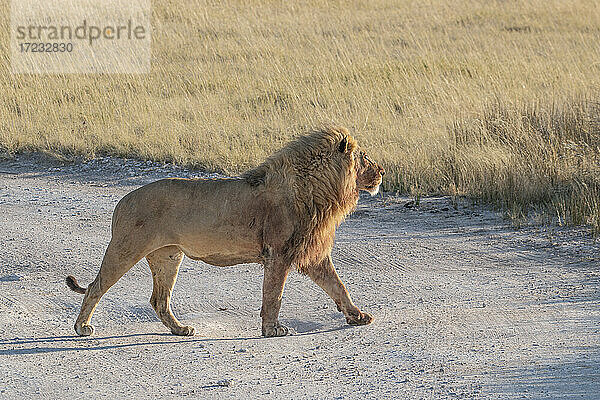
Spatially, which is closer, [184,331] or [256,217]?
[256,217]

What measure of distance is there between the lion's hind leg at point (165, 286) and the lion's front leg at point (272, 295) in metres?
0.56

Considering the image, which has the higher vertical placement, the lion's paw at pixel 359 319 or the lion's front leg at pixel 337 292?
the lion's front leg at pixel 337 292

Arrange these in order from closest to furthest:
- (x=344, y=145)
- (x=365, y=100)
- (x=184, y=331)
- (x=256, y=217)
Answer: (x=256, y=217) < (x=344, y=145) < (x=184, y=331) < (x=365, y=100)

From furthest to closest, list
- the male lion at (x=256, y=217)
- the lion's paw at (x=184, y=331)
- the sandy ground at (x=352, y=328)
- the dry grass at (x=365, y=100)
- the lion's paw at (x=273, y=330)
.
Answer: the dry grass at (x=365, y=100) → the lion's paw at (x=184, y=331) → the lion's paw at (x=273, y=330) → the male lion at (x=256, y=217) → the sandy ground at (x=352, y=328)

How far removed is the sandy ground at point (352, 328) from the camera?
5.20 m

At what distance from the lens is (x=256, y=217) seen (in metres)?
5.98

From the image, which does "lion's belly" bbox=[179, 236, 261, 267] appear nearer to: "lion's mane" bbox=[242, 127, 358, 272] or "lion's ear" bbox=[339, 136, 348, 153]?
"lion's mane" bbox=[242, 127, 358, 272]

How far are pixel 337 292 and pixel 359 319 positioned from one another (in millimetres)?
235

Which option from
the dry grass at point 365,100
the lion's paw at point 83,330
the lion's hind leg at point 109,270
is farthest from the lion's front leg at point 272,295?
the dry grass at point 365,100

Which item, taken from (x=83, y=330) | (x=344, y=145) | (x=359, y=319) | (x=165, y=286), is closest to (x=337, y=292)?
(x=359, y=319)

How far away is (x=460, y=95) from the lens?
13.9 metres

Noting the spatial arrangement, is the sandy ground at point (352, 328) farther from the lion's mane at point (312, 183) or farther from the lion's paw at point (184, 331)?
the lion's mane at point (312, 183)

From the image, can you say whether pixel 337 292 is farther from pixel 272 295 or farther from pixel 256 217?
pixel 256 217

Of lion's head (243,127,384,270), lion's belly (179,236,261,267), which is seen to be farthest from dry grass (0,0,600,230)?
lion's belly (179,236,261,267)
